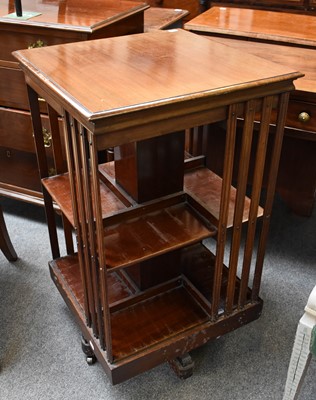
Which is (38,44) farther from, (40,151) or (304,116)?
(304,116)

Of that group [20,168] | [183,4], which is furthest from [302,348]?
[183,4]

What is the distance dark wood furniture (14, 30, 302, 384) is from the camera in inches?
36.0

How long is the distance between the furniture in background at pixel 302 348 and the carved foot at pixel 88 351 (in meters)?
0.55

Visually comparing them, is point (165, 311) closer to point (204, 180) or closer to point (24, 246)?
point (204, 180)

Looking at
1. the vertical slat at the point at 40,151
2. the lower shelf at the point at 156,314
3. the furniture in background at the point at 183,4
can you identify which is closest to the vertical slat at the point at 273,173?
the lower shelf at the point at 156,314

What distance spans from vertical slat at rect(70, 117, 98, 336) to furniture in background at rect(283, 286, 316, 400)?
0.49 meters

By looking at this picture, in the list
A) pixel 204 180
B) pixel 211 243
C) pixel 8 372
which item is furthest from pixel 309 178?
→ pixel 8 372

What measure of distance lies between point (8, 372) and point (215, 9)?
158 centimetres

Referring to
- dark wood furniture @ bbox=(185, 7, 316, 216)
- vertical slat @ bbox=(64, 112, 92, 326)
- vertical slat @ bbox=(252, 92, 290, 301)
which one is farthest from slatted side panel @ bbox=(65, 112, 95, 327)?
dark wood furniture @ bbox=(185, 7, 316, 216)

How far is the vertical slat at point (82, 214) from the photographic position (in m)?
0.95

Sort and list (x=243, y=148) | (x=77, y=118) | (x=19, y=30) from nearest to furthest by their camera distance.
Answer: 1. (x=77, y=118)
2. (x=243, y=148)
3. (x=19, y=30)

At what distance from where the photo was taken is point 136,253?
108cm

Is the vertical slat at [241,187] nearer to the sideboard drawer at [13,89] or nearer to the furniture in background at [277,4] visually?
the sideboard drawer at [13,89]

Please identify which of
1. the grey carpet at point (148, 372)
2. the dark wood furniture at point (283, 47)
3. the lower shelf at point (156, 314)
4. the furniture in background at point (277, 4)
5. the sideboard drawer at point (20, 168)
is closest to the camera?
the lower shelf at point (156, 314)
